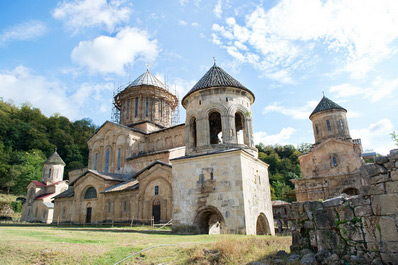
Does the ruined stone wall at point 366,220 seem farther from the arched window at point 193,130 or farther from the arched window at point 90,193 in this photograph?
the arched window at point 90,193

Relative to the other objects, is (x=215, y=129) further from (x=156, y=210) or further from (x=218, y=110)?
(x=156, y=210)

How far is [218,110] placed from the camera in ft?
39.7

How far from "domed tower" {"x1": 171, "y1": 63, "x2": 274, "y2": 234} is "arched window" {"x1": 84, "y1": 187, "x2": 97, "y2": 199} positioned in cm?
961

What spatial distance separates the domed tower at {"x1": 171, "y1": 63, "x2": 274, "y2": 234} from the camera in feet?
34.1

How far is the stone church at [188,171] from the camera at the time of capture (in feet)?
35.2

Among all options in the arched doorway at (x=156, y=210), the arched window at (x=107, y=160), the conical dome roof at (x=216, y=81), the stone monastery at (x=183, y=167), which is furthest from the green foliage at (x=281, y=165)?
the conical dome roof at (x=216, y=81)

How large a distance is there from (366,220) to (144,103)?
72.9ft

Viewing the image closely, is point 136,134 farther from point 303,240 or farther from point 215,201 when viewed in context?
point 303,240

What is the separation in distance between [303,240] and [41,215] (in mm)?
31036

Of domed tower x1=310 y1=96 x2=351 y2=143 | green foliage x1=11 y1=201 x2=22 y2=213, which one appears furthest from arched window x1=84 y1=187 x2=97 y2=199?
green foliage x1=11 y1=201 x2=22 y2=213

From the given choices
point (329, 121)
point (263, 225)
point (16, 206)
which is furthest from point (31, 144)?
point (329, 121)

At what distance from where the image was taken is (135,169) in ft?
67.4

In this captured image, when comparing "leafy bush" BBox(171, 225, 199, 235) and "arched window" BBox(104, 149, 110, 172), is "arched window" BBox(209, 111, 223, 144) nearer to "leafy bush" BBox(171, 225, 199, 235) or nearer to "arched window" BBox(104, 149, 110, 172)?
"leafy bush" BBox(171, 225, 199, 235)

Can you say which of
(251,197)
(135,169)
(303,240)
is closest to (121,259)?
(303,240)
